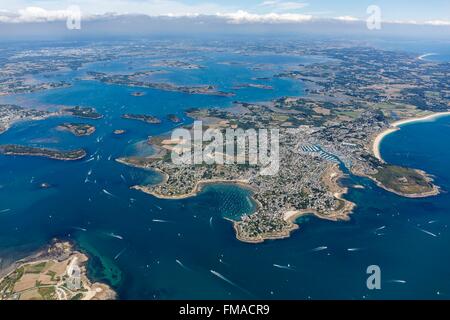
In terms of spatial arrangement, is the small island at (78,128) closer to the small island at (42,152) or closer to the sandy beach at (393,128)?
the small island at (42,152)

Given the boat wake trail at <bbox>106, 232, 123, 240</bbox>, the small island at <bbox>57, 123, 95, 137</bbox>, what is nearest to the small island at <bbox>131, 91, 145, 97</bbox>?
the small island at <bbox>57, 123, 95, 137</bbox>

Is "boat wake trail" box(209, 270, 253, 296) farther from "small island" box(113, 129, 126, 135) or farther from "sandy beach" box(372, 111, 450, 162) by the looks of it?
"small island" box(113, 129, 126, 135)

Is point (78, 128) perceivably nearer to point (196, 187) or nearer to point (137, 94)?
point (137, 94)

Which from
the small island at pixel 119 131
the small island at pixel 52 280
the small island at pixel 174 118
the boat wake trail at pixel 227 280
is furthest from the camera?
the small island at pixel 174 118

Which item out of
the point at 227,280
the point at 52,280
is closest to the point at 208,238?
the point at 227,280

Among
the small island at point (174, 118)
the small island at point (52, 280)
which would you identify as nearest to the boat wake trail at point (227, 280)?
the small island at point (52, 280)

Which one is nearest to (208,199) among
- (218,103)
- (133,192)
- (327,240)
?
(133,192)
